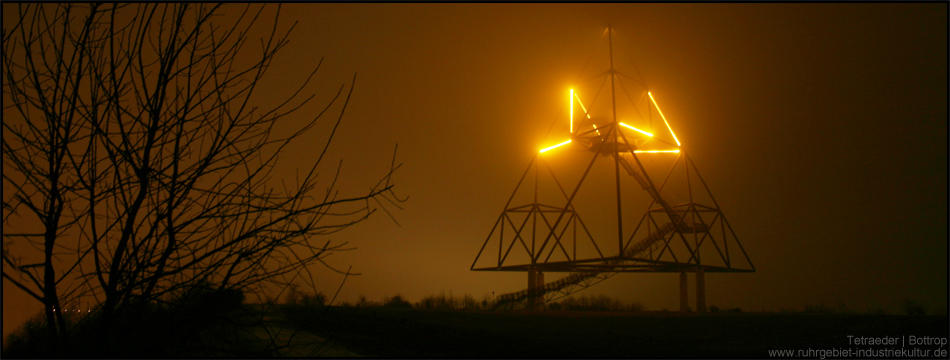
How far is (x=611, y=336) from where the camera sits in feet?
34.5

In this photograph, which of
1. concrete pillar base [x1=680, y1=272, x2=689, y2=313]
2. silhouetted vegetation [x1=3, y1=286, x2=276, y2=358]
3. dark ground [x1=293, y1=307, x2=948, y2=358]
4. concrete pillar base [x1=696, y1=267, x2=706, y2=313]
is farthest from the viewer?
concrete pillar base [x1=680, y1=272, x2=689, y2=313]

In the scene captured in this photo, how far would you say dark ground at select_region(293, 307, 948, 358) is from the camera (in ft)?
26.9

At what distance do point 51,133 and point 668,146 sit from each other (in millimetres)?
21864

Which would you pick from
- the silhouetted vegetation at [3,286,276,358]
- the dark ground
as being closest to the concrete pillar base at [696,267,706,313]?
the dark ground

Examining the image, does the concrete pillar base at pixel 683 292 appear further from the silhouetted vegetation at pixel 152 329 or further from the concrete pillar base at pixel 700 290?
the silhouetted vegetation at pixel 152 329

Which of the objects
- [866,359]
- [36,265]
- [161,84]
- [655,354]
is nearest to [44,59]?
[161,84]

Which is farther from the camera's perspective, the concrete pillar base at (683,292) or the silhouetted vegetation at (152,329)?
the concrete pillar base at (683,292)

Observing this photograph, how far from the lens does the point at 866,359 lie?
717 centimetres

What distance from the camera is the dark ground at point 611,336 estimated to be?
8188mm

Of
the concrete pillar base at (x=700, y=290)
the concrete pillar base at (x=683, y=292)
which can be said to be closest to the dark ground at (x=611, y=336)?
the concrete pillar base at (x=700, y=290)

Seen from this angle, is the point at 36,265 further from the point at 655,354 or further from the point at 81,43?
the point at 655,354

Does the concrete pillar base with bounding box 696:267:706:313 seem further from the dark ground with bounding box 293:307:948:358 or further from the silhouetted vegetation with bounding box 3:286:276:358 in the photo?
the silhouetted vegetation with bounding box 3:286:276:358

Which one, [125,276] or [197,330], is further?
[197,330]

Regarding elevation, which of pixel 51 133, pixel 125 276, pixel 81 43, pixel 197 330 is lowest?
pixel 197 330
